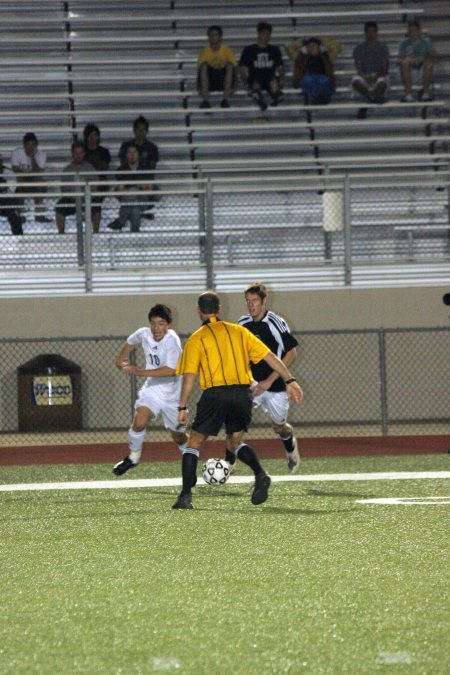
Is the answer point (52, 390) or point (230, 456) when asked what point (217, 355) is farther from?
point (52, 390)

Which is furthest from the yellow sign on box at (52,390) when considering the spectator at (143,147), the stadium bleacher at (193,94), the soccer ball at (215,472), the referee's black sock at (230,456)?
the soccer ball at (215,472)

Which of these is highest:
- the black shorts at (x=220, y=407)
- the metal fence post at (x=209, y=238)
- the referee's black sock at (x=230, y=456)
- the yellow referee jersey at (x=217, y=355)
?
the metal fence post at (x=209, y=238)

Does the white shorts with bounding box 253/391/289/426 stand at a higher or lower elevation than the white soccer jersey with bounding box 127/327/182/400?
lower

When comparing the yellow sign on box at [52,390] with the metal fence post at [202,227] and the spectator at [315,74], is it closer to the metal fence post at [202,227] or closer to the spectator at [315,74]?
the metal fence post at [202,227]

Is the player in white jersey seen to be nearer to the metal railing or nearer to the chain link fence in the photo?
the chain link fence

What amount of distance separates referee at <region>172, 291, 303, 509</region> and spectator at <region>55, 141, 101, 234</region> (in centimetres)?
772

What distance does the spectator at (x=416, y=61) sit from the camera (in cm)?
2169

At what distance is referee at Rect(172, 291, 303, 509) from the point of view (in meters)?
9.74

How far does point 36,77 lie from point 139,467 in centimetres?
1005

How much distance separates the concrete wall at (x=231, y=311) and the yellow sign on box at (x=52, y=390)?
72cm

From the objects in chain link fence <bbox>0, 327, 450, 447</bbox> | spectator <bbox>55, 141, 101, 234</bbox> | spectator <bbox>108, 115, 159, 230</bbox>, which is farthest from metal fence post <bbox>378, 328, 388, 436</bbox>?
spectator <bbox>108, 115, 159, 230</bbox>

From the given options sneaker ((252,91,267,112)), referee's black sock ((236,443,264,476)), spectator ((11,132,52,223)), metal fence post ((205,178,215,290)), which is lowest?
referee's black sock ((236,443,264,476))

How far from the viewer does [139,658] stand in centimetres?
532

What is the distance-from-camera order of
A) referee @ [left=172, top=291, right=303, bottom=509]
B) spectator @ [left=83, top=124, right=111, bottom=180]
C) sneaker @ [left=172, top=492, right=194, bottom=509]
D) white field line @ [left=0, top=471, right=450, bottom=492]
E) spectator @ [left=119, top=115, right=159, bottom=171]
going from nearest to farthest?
referee @ [left=172, top=291, right=303, bottom=509]
sneaker @ [left=172, top=492, right=194, bottom=509]
white field line @ [left=0, top=471, right=450, bottom=492]
spectator @ [left=119, top=115, right=159, bottom=171]
spectator @ [left=83, top=124, right=111, bottom=180]
